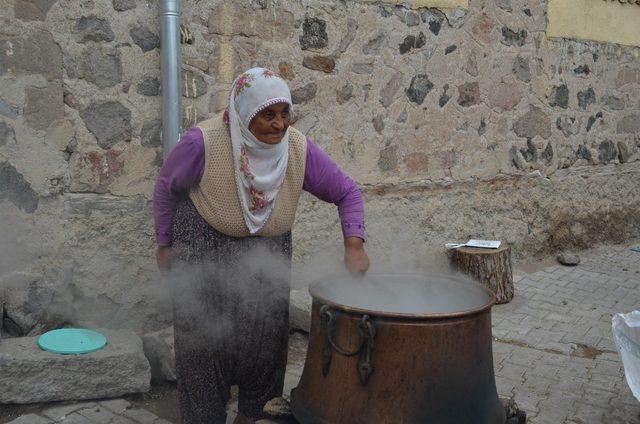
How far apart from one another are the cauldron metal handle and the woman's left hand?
0.46 metres

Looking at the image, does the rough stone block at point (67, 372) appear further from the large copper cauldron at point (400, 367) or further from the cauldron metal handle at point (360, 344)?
the cauldron metal handle at point (360, 344)

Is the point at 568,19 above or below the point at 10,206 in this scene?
above

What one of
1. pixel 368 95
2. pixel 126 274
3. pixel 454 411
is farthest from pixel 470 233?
pixel 454 411

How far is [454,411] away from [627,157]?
5.93 m

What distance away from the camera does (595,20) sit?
7027mm

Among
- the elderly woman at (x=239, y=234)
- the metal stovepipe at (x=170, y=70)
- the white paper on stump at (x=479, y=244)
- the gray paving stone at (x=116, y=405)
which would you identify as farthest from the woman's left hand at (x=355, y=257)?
the white paper on stump at (x=479, y=244)

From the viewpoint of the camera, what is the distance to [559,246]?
23.0 feet

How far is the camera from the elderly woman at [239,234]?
9.45ft

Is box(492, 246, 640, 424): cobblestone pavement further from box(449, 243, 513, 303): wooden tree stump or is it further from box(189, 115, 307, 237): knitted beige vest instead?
box(189, 115, 307, 237): knitted beige vest

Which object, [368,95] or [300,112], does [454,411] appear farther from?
[368,95]

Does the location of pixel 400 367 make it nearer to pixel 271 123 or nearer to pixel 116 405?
pixel 271 123

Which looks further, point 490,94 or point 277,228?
point 490,94

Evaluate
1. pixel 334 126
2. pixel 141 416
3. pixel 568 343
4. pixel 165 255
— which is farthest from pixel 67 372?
pixel 568 343

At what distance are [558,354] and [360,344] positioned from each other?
2511 mm
